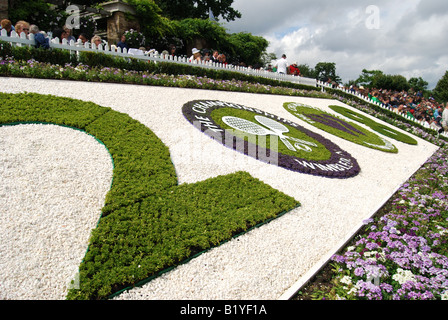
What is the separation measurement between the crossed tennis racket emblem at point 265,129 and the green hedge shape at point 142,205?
2.40 meters

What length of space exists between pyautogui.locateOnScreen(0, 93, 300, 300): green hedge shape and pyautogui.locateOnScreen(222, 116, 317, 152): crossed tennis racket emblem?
94.5 inches

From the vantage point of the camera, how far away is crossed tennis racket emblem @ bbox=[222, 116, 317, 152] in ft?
24.1

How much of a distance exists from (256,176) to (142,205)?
2.36 m

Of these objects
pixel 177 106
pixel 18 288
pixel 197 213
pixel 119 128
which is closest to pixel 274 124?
pixel 177 106

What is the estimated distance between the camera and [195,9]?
87.4 feet

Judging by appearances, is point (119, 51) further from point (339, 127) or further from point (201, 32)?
point (201, 32)

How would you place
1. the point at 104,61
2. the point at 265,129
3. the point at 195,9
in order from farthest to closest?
the point at 195,9, the point at 104,61, the point at 265,129

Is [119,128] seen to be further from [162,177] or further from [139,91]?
[139,91]

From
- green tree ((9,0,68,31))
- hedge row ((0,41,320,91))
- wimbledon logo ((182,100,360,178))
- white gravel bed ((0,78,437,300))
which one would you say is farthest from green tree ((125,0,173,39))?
wimbledon logo ((182,100,360,178))

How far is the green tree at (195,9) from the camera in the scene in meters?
24.8

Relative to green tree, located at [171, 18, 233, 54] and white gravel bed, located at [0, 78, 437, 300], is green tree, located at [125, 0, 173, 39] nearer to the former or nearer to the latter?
green tree, located at [171, 18, 233, 54]

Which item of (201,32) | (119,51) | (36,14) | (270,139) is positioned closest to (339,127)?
(270,139)

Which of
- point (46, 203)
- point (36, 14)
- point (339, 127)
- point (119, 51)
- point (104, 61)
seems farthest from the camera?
point (36, 14)

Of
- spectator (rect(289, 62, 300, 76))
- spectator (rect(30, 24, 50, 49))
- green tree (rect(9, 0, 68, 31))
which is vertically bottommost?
spectator (rect(30, 24, 50, 49))
